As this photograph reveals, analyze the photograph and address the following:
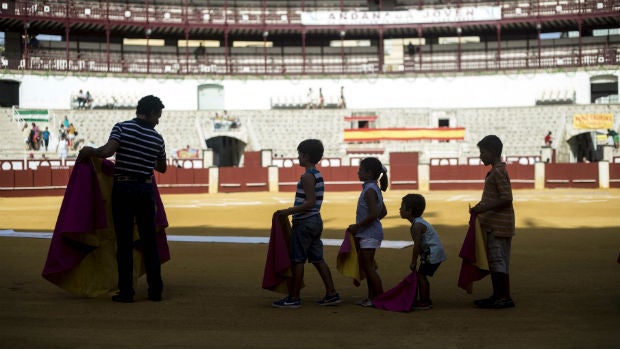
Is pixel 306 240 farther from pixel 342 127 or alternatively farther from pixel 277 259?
pixel 342 127

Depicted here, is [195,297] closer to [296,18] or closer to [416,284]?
[416,284]

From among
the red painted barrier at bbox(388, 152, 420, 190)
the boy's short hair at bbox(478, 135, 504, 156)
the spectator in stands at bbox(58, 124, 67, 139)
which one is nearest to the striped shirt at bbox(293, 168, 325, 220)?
the boy's short hair at bbox(478, 135, 504, 156)

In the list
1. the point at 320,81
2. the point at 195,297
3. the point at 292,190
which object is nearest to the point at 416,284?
the point at 195,297

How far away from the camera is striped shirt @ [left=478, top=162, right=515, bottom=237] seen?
592 centimetres

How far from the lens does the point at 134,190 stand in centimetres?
617

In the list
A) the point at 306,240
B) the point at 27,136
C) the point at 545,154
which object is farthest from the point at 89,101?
the point at 306,240

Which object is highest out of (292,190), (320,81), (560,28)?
(560,28)

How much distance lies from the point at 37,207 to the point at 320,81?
23746 millimetres

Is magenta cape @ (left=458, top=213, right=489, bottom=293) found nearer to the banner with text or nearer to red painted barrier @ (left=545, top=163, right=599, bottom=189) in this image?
red painted barrier @ (left=545, top=163, right=599, bottom=189)

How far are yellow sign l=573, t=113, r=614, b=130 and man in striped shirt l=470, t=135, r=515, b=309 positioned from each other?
33233 millimetres

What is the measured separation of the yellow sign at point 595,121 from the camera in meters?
36.9

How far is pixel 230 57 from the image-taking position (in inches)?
1794

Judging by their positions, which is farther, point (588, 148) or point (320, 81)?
point (320, 81)

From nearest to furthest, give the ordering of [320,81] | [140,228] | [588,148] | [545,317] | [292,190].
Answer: [545,317]
[140,228]
[292,190]
[588,148]
[320,81]
